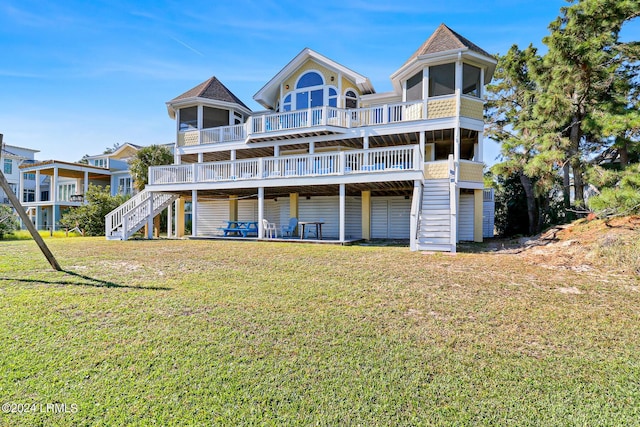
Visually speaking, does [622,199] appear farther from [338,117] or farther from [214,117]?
[214,117]

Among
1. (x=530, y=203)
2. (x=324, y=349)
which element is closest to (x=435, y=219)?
(x=324, y=349)

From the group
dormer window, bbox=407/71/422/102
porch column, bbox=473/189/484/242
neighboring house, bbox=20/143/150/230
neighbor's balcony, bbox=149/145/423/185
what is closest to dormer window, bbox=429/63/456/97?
dormer window, bbox=407/71/422/102

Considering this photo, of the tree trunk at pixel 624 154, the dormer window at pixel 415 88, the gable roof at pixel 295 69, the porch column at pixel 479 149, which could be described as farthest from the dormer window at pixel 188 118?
the tree trunk at pixel 624 154

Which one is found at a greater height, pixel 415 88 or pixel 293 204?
pixel 415 88

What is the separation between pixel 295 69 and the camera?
59.2 feet

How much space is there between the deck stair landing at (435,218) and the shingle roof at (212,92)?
13187 mm

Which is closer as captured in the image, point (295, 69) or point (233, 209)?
point (295, 69)

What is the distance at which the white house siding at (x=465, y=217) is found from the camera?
15266 millimetres

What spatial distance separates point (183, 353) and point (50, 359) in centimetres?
152

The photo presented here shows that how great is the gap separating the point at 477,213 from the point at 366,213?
5.11 meters

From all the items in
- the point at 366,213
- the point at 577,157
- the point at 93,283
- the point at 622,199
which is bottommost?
the point at 93,283

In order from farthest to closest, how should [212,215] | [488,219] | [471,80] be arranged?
→ [212,215], [488,219], [471,80]

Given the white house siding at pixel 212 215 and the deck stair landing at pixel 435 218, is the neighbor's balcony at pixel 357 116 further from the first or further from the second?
the white house siding at pixel 212 215

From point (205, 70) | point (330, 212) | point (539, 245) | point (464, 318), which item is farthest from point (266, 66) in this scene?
point (464, 318)
